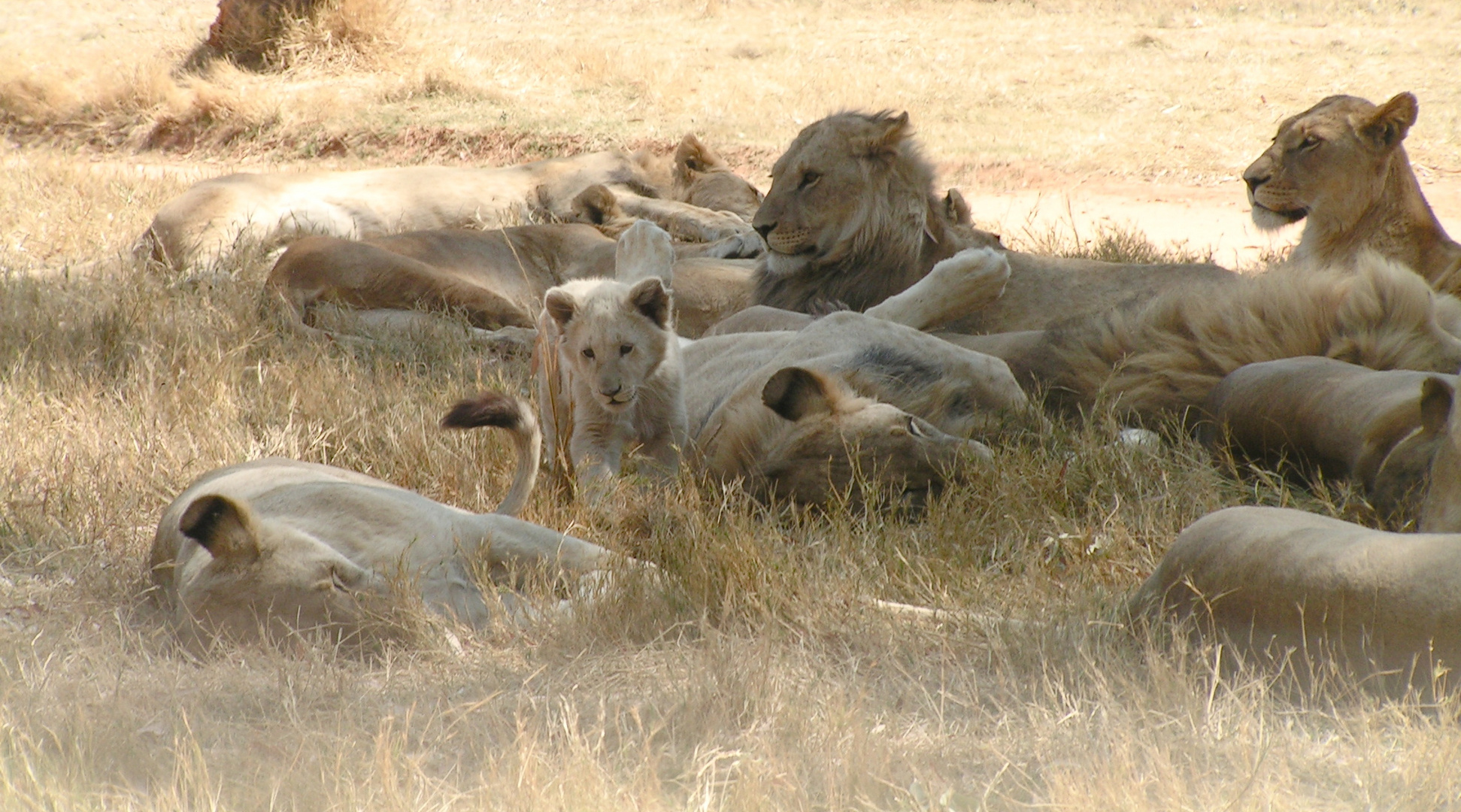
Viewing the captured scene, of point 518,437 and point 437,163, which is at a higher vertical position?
point 518,437

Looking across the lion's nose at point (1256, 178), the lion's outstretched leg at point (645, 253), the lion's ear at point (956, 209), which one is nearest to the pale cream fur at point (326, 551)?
the lion's outstretched leg at point (645, 253)

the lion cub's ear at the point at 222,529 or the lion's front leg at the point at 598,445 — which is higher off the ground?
the lion cub's ear at the point at 222,529

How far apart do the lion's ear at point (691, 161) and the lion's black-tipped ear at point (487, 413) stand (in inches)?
224

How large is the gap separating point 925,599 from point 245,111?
1290cm

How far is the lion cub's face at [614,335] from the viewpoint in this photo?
3.88 metres

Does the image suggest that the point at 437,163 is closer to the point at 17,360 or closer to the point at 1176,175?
the point at 1176,175

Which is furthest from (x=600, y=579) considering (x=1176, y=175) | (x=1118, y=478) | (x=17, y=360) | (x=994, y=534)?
(x=1176, y=175)

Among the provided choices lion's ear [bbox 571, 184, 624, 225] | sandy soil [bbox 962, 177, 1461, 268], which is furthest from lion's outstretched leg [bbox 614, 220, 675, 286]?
sandy soil [bbox 962, 177, 1461, 268]

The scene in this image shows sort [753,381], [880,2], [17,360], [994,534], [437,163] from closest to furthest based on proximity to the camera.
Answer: [994,534]
[753,381]
[17,360]
[437,163]
[880,2]

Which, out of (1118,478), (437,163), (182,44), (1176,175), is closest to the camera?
(1118,478)

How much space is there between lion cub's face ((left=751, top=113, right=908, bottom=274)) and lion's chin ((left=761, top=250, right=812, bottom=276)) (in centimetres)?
6

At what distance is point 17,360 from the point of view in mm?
4996

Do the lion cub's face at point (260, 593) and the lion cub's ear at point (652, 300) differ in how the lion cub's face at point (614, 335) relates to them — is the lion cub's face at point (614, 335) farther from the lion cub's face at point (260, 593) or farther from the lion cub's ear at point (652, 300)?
the lion cub's face at point (260, 593)

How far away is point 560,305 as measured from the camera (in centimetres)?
400
